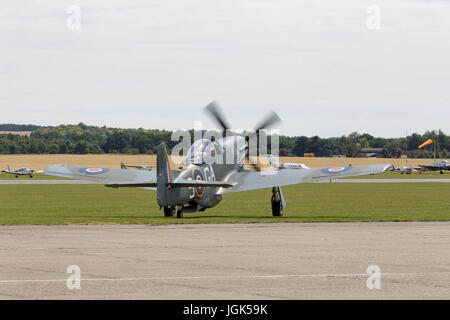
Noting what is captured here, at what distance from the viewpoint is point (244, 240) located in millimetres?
22125

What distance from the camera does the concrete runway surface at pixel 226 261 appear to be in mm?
13148

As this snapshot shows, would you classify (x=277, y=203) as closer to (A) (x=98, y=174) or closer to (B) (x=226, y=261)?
(A) (x=98, y=174)

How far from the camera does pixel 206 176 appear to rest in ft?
106

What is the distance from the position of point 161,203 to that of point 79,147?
159685 mm

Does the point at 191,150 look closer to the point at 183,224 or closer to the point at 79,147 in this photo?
the point at 183,224

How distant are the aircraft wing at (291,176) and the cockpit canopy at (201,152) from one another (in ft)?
5.15

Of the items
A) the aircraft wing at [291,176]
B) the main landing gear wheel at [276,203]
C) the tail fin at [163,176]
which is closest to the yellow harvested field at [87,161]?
the main landing gear wheel at [276,203]

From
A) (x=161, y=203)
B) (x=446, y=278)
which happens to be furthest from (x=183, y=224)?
(x=446, y=278)

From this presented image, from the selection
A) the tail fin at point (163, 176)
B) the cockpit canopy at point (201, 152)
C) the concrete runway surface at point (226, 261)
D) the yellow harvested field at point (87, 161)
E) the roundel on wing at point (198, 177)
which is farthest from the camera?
the yellow harvested field at point (87, 161)

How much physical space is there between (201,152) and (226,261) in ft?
51.7

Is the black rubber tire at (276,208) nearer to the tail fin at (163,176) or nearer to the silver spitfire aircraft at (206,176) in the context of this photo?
the silver spitfire aircraft at (206,176)

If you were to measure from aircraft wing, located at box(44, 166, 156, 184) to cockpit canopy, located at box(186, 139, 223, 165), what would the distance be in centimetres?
283

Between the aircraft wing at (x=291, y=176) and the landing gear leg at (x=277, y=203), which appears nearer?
the aircraft wing at (x=291, y=176)

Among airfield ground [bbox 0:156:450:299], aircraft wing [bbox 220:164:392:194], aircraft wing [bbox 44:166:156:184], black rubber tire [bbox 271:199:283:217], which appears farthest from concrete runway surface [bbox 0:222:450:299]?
aircraft wing [bbox 44:166:156:184]
